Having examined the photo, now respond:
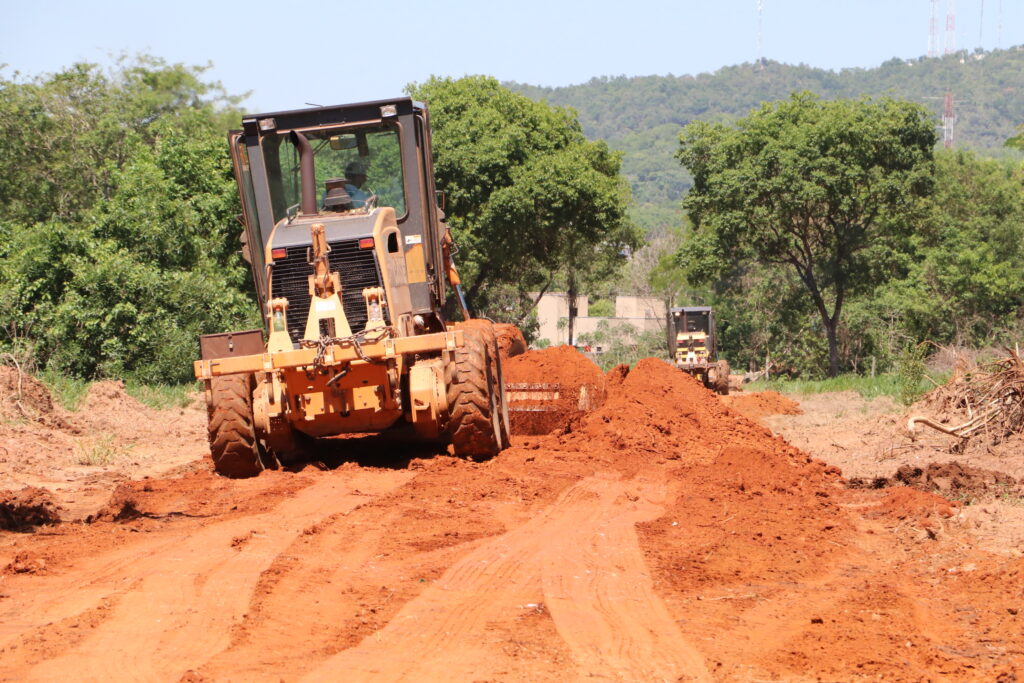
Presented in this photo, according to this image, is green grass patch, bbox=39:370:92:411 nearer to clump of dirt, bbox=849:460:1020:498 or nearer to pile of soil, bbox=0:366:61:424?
pile of soil, bbox=0:366:61:424

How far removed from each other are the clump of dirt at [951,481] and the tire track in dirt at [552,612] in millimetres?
3105

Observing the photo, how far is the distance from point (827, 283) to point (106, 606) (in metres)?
39.5

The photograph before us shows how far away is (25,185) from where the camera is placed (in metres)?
35.1

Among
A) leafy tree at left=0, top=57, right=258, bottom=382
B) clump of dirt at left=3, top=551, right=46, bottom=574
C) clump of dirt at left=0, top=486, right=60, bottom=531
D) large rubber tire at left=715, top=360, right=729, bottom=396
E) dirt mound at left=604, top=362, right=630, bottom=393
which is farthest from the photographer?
large rubber tire at left=715, top=360, right=729, bottom=396

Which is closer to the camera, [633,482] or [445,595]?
[445,595]

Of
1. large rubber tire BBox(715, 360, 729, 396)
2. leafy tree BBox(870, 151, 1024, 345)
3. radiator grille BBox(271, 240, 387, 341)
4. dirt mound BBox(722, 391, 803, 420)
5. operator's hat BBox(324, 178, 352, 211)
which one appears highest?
operator's hat BBox(324, 178, 352, 211)

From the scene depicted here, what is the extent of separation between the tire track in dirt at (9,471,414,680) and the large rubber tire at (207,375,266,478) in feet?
5.28

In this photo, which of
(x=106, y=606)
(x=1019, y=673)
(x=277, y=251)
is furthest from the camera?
(x=277, y=251)

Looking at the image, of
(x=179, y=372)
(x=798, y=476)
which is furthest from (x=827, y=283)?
(x=798, y=476)

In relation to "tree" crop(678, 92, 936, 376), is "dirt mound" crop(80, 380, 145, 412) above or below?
below

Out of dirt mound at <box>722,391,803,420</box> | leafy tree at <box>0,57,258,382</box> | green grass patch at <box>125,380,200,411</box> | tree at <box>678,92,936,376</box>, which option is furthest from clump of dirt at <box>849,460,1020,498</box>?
tree at <box>678,92,936,376</box>

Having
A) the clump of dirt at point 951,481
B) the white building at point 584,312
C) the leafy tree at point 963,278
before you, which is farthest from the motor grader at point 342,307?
the white building at point 584,312

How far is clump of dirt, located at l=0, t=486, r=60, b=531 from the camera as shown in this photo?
9.45 m

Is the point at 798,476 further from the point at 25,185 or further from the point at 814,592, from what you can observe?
the point at 25,185
